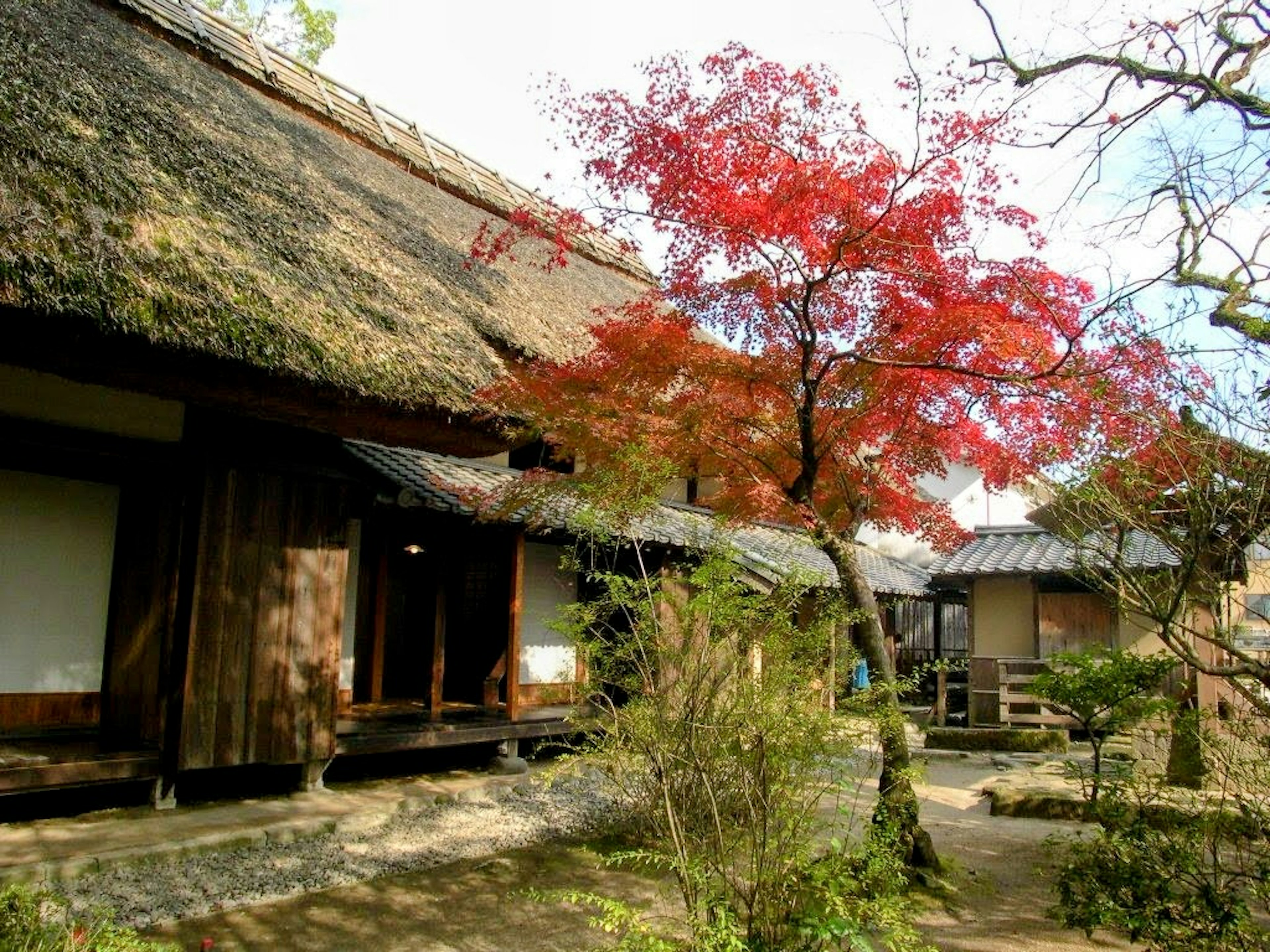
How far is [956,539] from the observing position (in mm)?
8062

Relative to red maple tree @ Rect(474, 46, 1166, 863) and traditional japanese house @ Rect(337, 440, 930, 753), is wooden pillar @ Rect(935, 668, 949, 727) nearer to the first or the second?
traditional japanese house @ Rect(337, 440, 930, 753)

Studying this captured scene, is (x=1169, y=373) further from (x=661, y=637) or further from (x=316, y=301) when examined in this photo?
(x=316, y=301)

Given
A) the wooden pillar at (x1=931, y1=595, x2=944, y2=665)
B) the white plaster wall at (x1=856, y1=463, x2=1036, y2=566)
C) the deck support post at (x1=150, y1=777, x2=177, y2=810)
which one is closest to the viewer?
the deck support post at (x1=150, y1=777, x2=177, y2=810)

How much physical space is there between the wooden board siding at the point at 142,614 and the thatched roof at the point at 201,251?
64.3 inches

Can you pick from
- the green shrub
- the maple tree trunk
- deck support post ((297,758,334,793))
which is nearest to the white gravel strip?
deck support post ((297,758,334,793))

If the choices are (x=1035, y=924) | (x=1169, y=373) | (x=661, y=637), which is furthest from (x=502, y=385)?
(x=1035, y=924)

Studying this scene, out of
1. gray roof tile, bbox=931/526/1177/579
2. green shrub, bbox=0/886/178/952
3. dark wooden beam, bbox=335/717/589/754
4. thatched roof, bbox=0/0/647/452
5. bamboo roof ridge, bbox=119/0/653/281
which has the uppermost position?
bamboo roof ridge, bbox=119/0/653/281

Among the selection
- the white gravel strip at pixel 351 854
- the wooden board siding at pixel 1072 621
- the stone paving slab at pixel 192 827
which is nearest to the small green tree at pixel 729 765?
the white gravel strip at pixel 351 854

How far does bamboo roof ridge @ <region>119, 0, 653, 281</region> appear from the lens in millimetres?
10219

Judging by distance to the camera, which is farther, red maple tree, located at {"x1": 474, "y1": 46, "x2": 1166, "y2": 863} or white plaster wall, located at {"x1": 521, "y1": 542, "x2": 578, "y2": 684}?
white plaster wall, located at {"x1": 521, "y1": 542, "x2": 578, "y2": 684}

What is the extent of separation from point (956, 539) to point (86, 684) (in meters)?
7.08

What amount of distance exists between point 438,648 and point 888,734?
5.22m

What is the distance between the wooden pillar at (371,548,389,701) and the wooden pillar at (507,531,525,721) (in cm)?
142

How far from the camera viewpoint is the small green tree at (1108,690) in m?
5.86
